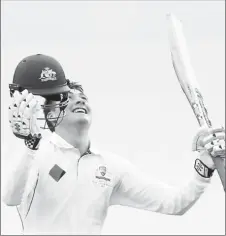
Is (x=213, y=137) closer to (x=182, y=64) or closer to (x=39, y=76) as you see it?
(x=182, y=64)

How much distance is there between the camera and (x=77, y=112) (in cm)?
606

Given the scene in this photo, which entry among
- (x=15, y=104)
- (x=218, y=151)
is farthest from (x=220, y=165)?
(x=15, y=104)

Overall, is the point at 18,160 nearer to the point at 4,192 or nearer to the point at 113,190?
the point at 4,192

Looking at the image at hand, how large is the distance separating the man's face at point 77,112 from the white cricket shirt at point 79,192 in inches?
5.2

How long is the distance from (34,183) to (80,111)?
1.25 ft

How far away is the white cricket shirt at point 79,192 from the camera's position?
6059 millimetres

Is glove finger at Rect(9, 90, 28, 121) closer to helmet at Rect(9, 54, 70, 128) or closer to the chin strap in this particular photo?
helmet at Rect(9, 54, 70, 128)

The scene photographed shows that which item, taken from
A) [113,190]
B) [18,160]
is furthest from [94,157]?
[18,160]

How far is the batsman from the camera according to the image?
5953mm

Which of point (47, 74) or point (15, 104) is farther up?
point (47, 74)

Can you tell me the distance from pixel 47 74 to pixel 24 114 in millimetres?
395

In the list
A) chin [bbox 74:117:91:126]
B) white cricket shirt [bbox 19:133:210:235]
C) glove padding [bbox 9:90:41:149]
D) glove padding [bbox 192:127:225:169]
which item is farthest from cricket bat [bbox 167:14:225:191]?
glove padding [bbox 9:90:41:149]

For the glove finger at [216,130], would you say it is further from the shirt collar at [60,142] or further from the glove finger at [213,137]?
the shirt collar at [60,142]

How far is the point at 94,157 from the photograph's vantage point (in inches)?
245
